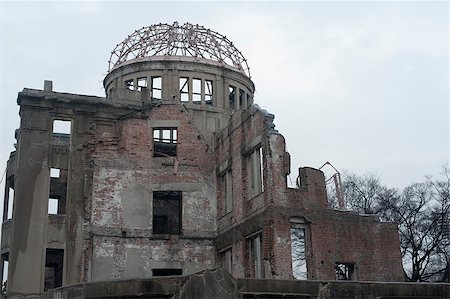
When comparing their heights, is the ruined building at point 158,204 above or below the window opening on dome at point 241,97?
below

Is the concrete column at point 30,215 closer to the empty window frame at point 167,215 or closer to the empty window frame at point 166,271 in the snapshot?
the empty window frame at point 166,271

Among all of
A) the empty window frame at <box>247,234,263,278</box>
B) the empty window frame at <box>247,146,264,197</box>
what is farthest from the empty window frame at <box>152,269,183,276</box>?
the empty window frame at <box>247,146,264,197</box>

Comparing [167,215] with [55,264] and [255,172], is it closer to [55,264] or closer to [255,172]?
[55,264]

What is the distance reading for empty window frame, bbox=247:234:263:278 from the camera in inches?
824

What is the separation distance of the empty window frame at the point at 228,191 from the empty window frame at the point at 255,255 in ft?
8.08

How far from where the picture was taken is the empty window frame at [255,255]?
824 inches

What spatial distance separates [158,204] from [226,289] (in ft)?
49.0

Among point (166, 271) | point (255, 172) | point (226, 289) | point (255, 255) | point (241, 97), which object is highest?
point (241, 97)

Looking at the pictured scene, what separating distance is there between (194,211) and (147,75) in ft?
27.9

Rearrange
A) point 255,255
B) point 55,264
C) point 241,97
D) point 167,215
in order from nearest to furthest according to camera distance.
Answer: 1. point 255,255
2. point 55,264
3. point 167,215
4. point 241,97

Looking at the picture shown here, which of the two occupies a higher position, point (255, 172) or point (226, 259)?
point (255, 172)

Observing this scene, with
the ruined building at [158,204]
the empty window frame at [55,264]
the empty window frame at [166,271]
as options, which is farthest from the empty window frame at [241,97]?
the empty window frame at [55,264]

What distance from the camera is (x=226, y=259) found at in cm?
2384

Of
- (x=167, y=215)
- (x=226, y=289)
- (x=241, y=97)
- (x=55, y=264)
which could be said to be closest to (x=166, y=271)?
(x=167, y=215)
